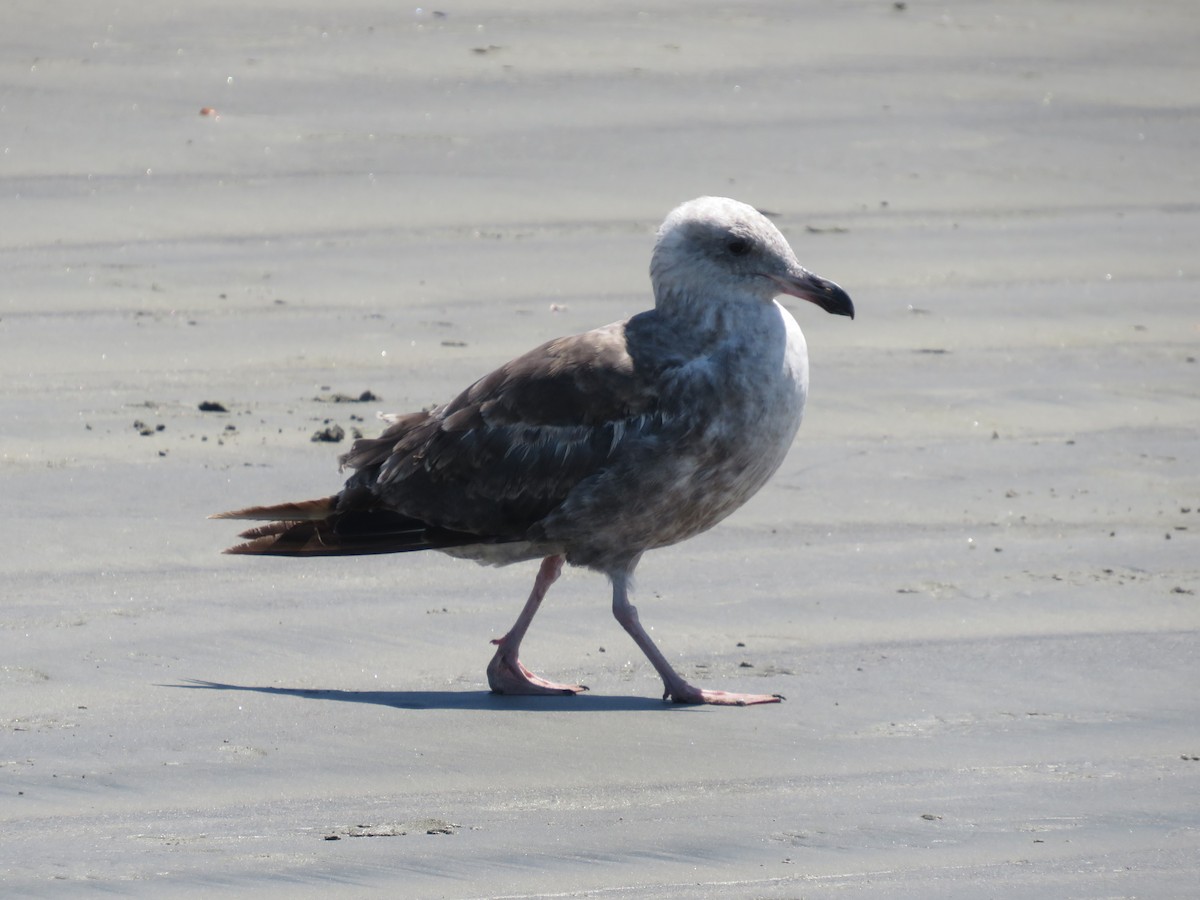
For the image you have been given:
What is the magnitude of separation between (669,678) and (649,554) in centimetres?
113

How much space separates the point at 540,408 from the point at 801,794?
1.38m

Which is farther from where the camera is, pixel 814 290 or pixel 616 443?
pixel 814 290

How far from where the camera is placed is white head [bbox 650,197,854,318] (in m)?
5.53

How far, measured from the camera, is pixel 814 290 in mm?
5562

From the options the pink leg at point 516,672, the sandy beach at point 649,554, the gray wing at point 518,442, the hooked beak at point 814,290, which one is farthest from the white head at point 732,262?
the pink leg at point 516,672

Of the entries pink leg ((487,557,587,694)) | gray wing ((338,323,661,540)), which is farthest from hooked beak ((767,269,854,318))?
pink leg ((487,557,587,694))

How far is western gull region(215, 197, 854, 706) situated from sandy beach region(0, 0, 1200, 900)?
0.79 feet

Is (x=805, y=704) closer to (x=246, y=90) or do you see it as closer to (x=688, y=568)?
(x=688, y=568)

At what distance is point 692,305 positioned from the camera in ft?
18.1

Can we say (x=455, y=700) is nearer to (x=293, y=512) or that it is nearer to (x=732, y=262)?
(x=293, y=512)

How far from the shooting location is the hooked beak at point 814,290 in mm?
5543

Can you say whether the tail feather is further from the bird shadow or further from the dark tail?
the bird shadow

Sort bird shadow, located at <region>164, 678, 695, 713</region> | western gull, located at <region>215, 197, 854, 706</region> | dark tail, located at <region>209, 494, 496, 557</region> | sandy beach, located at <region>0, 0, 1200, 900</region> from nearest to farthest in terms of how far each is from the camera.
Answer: sandy beach, located at <region>0, 0, 1200, 900</region> → bird shadow, located at <region>164, 678, 695, 713</region> → western gull, located at <region>215, 197, 854, 706</region> → dark tail, located at <region>209, 494, 496, 557</region>

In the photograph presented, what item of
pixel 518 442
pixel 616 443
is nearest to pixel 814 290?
pixel 616 443
